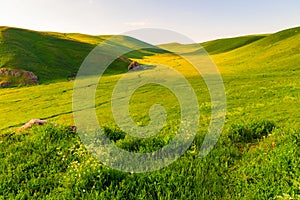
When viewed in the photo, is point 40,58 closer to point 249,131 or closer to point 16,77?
point 16,77

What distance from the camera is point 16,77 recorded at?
39906 millimetres

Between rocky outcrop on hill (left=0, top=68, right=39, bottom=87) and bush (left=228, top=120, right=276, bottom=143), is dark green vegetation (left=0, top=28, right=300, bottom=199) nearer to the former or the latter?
bush (left=228, top=120, right=276, bottom=143)

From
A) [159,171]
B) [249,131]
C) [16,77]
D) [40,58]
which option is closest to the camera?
[159,171]

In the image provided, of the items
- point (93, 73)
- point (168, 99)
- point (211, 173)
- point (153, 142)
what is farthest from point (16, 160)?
point (93, 73)

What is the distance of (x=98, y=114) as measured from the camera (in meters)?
19.8

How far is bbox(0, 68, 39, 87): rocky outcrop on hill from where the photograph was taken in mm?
38344

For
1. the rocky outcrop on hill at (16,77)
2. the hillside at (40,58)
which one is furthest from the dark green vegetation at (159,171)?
the hillside at (40,58)

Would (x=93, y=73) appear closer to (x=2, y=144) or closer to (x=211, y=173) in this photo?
(x=2, y=144)

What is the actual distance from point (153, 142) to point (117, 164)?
149 centimetres

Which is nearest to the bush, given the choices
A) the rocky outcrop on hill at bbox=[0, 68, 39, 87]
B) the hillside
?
the rocky outcrop on hill at bbox=[0, 68, 39, 87]

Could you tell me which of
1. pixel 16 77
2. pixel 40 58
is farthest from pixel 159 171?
pixel 40 58

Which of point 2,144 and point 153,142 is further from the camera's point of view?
point 2,144

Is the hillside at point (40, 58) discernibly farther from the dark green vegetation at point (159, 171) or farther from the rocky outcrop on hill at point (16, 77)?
the dark green vegetation at point (159, 171)

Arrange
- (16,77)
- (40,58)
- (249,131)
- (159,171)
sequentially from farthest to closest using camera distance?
(40,58) < (16,77) < (249,131) < (159,171)
